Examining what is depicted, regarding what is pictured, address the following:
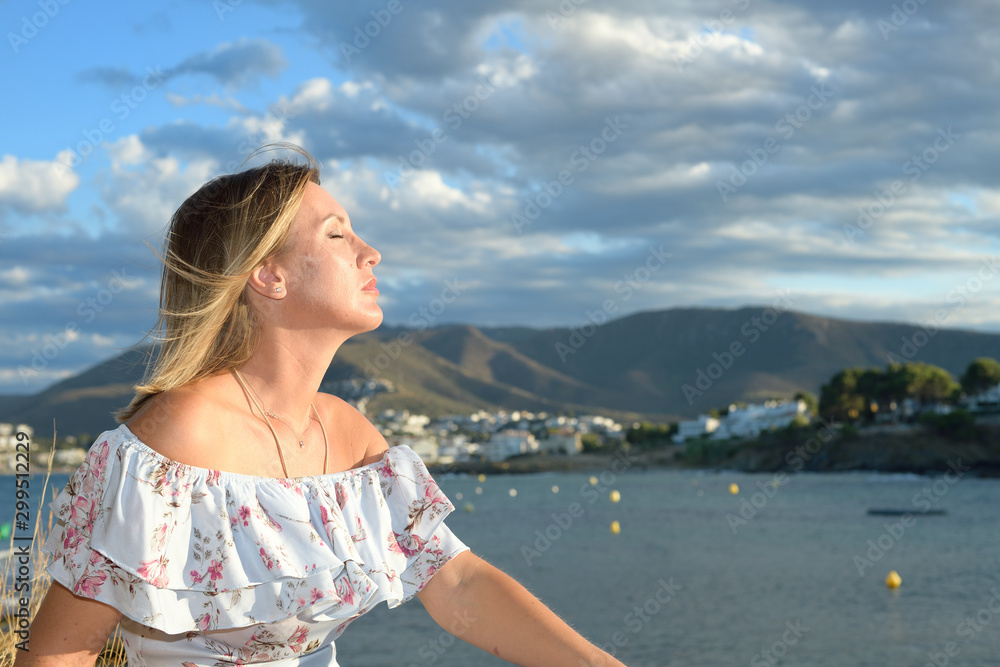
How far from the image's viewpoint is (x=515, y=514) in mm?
59156

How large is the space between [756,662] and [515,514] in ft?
128

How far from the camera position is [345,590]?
1736 millimetres

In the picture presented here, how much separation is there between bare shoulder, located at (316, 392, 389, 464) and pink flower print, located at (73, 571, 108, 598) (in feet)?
2.15

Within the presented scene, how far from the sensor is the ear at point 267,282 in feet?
5.84

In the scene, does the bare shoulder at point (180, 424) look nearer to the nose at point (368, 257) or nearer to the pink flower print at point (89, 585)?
the pink flower print at point (89, 585)

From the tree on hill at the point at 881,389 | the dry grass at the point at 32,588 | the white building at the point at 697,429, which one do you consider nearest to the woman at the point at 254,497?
the dry grass at the point at 32,588

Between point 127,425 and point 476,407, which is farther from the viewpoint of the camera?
point 476,407

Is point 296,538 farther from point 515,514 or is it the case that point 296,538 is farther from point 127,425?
point 515,514

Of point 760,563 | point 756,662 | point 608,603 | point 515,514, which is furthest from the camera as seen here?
point 515,514

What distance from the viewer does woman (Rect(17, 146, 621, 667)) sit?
1.54m

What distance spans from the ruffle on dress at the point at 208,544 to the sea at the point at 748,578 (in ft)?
1.47

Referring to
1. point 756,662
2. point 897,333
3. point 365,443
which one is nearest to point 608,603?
point 756,662

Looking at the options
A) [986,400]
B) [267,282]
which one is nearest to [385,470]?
[267,282]

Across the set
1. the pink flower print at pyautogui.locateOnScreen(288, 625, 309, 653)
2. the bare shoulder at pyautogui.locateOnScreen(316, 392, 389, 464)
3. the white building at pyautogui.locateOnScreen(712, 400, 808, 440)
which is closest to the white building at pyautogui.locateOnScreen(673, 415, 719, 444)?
the white building at pyautogui.locateOnScreen(712, 400, 808, 440)
